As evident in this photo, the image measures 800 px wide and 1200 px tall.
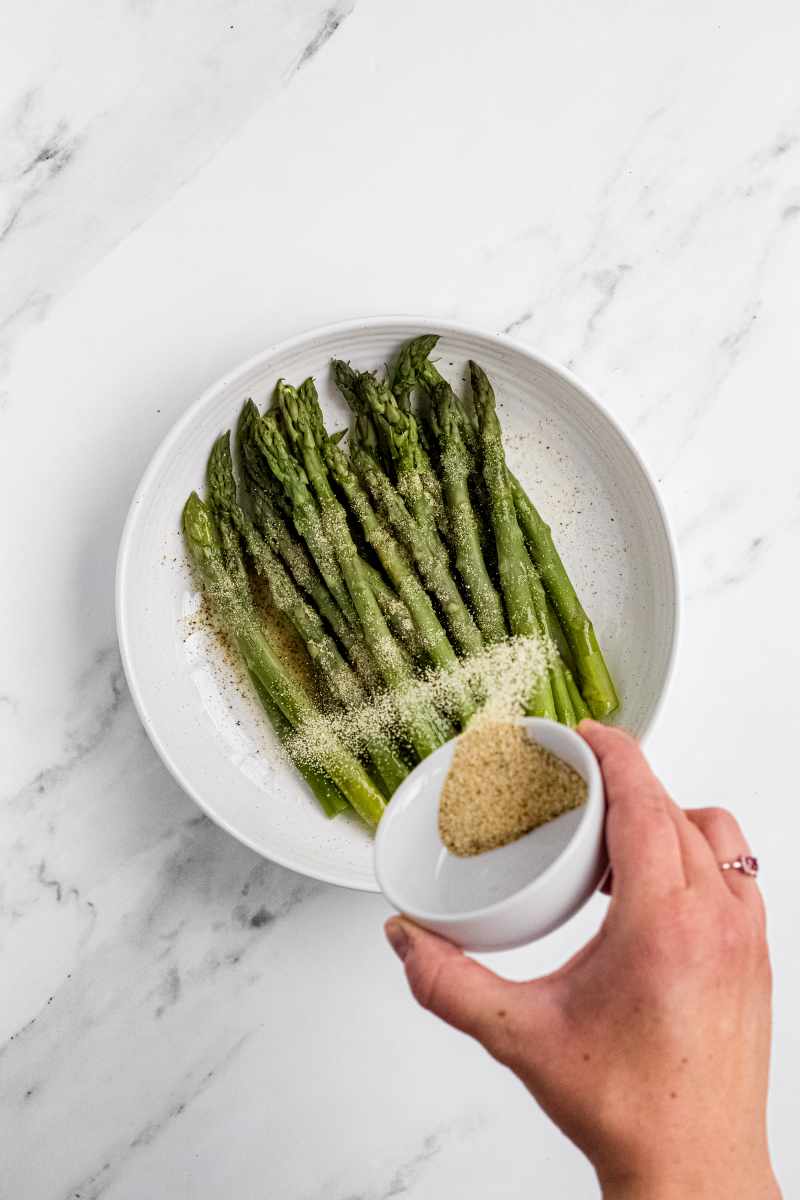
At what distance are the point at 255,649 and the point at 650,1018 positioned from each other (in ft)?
3.10

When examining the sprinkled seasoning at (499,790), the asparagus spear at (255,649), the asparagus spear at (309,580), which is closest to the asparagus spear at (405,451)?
the asparagus spear at (309,580)

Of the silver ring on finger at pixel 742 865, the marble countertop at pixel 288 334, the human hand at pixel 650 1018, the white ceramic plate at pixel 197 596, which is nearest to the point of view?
the human hand at pixel 650 1018

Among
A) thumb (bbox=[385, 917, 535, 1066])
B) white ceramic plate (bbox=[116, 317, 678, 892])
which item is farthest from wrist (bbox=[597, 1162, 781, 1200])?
white ceramic plate (bbox=[116, 317, 678, 892])

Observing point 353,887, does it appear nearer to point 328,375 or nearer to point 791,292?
point 328,375

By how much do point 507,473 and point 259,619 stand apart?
506 mm

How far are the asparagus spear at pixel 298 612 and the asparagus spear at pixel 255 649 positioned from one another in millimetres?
34

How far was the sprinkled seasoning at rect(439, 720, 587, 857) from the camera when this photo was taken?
127 centimetres

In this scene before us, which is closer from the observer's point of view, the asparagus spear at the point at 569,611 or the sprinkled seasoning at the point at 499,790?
the sprinkled seasoning at the point at 499,790

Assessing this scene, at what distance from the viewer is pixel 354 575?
1.77 meters

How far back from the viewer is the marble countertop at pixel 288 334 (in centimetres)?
185

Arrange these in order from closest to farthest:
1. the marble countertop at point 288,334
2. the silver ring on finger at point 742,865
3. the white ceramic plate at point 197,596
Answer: the silver ring on finger at point 742,865
the white ceramic plate at point 197,596
the marble countertop at point 288,334

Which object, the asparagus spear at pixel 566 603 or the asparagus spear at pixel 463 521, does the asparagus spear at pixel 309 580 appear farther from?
the asparagus spear at pixel 566 603

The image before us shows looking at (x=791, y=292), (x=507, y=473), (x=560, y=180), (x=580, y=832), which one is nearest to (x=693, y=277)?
(x=791, y=292)

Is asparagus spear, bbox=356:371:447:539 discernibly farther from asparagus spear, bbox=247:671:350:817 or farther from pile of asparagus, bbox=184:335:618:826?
asparagus spear, bbox=247:671:350:817
